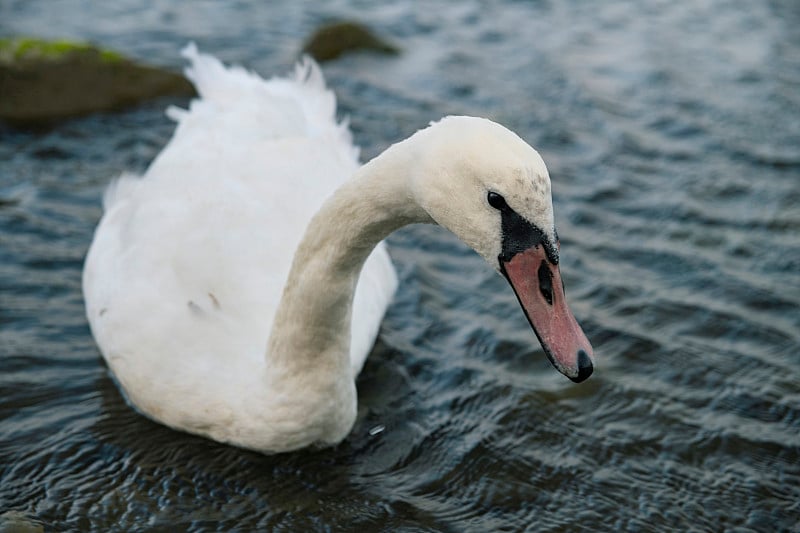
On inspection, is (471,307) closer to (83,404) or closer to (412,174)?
(83,404)

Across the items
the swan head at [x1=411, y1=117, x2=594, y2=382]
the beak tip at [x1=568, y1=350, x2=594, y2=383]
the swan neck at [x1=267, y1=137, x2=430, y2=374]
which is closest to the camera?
the swan head at [x1=411, y1=117, x2=594, y2=382]

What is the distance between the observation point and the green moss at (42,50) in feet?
29.4

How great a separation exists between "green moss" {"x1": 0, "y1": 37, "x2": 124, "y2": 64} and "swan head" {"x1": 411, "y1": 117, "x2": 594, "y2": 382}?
619cm

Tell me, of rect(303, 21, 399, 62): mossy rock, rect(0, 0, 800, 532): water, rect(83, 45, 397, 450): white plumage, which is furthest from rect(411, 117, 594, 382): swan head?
rect(303, 21, 399, 62): mossy rock

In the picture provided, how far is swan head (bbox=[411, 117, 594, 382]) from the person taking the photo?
11.5ft

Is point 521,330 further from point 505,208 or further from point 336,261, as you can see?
point 505,208

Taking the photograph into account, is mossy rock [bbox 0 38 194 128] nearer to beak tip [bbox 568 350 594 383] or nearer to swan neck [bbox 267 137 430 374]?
swan neck [bbox 267 137 430 374]

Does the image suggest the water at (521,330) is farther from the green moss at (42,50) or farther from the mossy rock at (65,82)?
the green moss at (42,50)

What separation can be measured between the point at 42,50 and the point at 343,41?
2925mm

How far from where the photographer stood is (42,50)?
9047 millimetres

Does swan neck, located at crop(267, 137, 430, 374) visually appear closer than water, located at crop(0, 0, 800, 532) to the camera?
Yes

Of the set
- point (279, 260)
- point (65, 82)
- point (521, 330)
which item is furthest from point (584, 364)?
point (65, 82)

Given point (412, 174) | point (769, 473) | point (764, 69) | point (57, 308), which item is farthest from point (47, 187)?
point (764, 69)

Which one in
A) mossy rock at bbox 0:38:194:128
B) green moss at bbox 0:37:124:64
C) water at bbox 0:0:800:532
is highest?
green moss at bbox 0:37:124:64
